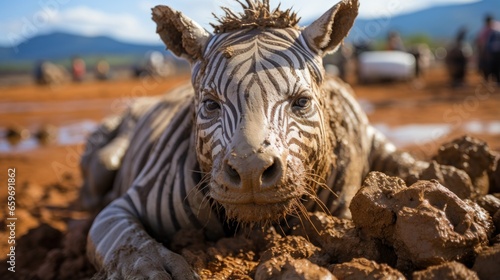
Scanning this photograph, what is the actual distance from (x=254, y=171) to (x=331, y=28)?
1.37m

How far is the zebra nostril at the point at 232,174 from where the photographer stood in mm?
2660


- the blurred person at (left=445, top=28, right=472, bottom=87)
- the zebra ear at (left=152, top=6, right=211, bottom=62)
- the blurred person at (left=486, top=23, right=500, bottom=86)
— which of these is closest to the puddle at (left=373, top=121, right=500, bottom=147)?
the zebra ear at (left=152, top=6, right=211, bottom=62)

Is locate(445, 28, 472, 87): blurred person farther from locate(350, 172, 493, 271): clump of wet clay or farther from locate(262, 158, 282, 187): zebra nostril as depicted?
locate(262, 158, 282, 187): zebra nostril

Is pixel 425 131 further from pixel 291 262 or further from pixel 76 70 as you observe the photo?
pixel 76 70

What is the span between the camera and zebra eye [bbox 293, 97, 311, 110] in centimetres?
306

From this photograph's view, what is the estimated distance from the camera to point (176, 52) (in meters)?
3.74

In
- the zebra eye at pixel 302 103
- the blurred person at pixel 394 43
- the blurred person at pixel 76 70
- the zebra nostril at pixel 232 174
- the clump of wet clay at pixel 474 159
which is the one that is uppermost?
the blurred person at pixel 394 43

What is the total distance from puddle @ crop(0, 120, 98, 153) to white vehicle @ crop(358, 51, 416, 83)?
12387 millimetres

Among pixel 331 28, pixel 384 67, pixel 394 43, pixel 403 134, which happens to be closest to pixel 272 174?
pixel 331 28

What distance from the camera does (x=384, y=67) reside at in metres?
22.2

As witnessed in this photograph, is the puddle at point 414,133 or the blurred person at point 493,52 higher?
the blurred person at point 493,52

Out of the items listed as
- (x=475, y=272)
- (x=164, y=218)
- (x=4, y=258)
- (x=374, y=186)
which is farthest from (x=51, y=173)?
(x=475, y=272)

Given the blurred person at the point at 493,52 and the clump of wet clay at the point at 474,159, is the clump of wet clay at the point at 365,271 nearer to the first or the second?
the clump of wet clay at the point at 474,159

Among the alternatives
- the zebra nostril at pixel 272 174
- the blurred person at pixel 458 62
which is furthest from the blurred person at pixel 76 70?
the zebra nostril at pixel 272 174
